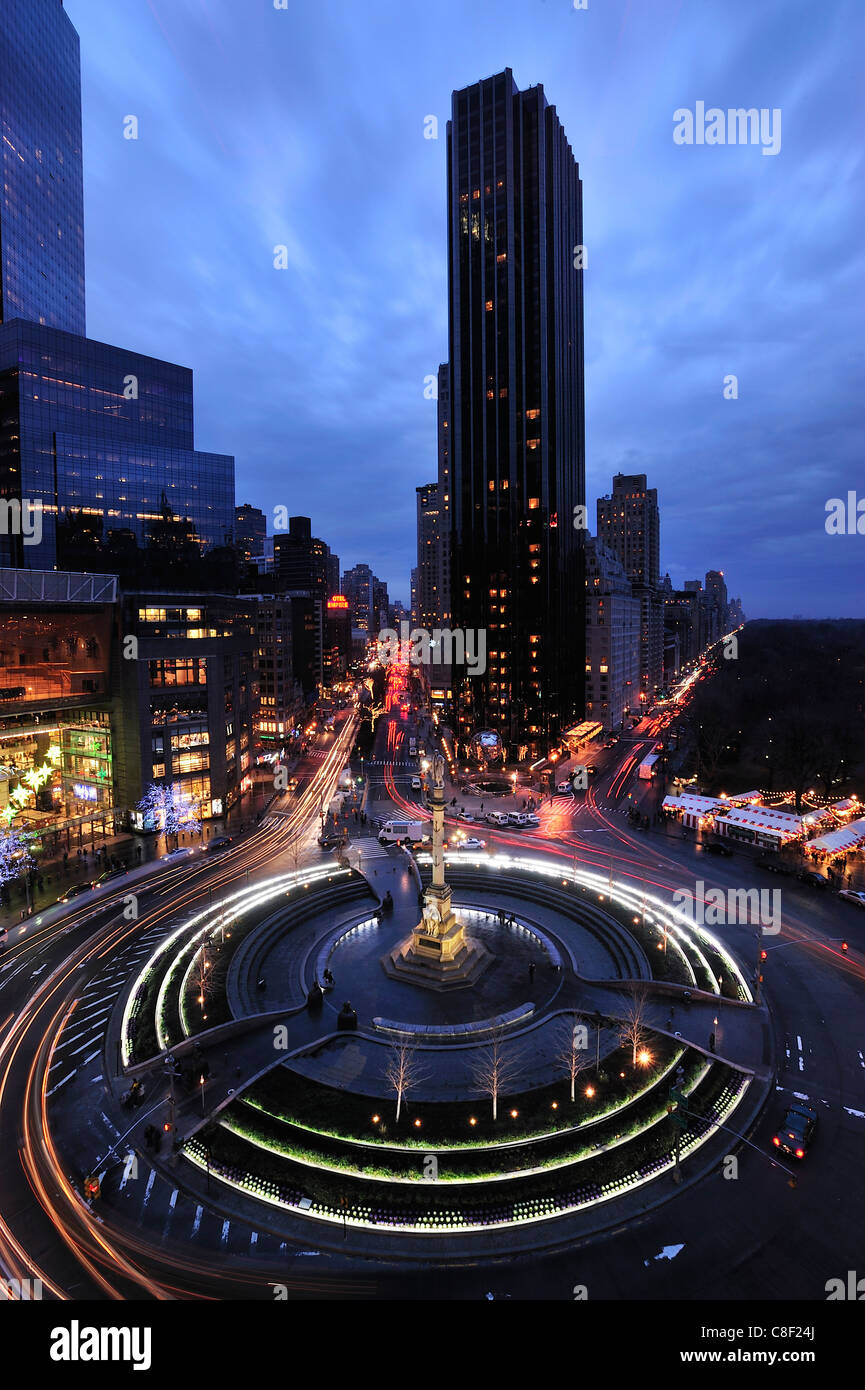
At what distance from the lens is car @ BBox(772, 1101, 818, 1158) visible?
65.2 ft

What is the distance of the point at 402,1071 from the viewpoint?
22109 mm

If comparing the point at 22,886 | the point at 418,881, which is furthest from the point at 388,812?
the point at 22,886

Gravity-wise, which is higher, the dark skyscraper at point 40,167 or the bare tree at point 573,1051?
the dark skyscraper at point 40,167

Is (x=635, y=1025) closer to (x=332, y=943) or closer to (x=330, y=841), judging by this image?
(x=332, y=943)

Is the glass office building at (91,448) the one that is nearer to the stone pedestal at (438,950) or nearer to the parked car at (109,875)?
the parked car at (109,875)

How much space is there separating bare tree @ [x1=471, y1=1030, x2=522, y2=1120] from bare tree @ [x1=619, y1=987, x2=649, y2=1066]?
4736 mm

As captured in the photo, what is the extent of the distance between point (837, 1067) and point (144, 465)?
3695 inches

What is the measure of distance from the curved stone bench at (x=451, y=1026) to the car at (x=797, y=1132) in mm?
10661

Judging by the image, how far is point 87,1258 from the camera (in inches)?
664

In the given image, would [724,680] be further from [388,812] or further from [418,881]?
[418,881]

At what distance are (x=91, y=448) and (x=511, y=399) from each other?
205 ft

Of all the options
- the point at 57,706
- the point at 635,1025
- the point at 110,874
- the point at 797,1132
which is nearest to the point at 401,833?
the point at 110,874

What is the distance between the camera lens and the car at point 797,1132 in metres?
19.9

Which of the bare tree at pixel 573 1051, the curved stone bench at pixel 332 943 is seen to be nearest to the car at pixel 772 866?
the bare tree at pixel 573 1051
